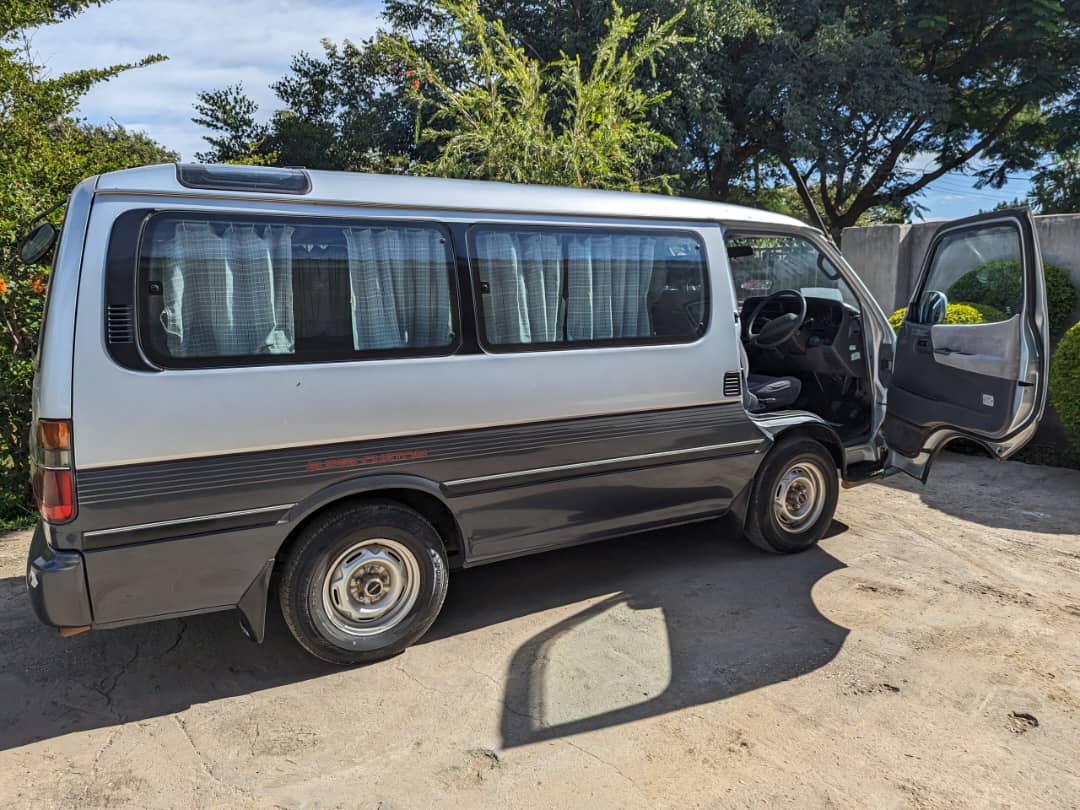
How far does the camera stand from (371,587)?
12.1 ft

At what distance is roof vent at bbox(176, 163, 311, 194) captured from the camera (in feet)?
10.6

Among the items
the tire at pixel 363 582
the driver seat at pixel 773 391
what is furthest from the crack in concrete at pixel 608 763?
the driver seat at pixel 773 391

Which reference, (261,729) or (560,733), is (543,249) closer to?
(560,733)

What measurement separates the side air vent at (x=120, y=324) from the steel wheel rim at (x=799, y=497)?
3769 millimetres

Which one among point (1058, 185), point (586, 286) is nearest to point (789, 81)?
point (1058, 185)

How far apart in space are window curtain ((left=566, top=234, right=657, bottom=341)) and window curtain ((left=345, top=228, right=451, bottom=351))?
738 millimetres

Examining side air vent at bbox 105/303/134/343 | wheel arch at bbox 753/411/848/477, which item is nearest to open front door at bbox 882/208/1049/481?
wheel arch at bbox 753/411/848/477

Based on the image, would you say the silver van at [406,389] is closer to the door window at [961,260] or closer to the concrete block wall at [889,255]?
the door window at [961,260]

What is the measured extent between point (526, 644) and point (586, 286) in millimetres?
1913

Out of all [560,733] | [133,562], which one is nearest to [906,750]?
[560,733]

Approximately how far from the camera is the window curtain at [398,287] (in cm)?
351

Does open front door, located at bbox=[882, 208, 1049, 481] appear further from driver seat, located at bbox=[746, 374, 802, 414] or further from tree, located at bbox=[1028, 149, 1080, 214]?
tree, located at bbox=[1028, 149, 1080, 214]

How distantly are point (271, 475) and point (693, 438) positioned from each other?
2346 mm

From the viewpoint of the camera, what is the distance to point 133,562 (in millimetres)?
3100
